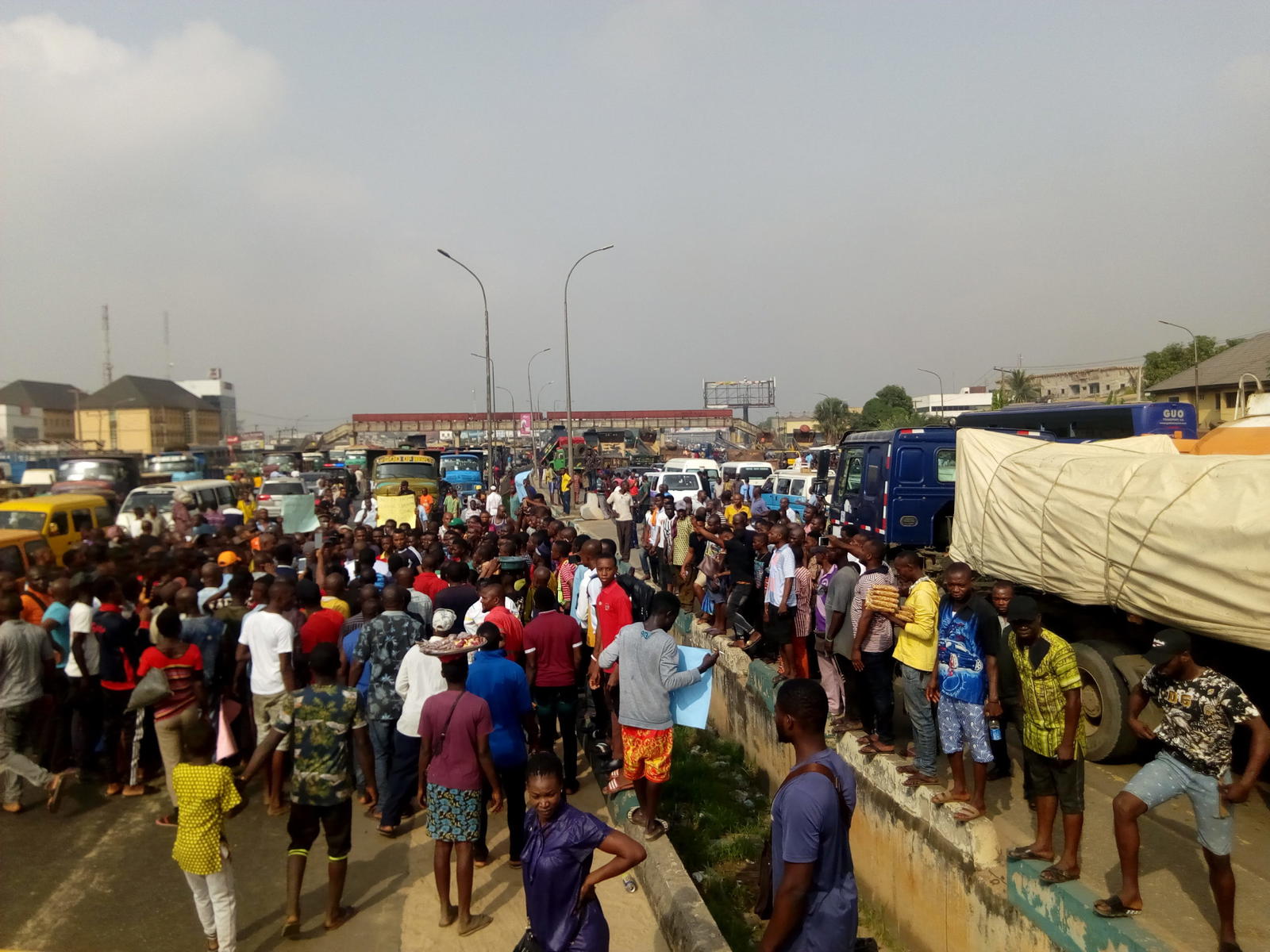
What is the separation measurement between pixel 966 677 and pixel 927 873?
4.78 feet

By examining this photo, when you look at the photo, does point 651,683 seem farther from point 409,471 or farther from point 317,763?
point 409,471

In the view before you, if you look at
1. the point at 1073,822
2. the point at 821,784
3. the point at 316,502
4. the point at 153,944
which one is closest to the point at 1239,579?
the point at 1073,822

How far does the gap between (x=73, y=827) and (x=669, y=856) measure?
445cm

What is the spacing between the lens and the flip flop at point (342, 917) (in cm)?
519

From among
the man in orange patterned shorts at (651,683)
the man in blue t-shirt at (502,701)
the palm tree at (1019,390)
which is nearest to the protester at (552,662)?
the man in orange patterned shorts at (651,683)

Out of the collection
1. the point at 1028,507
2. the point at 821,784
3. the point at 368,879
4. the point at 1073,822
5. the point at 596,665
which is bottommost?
the point at 368,879

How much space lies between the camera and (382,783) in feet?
21.3

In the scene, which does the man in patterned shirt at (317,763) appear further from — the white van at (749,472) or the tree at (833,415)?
the tree at (833,415)

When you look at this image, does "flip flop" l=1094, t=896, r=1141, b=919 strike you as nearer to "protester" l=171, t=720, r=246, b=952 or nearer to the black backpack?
"protester" l=171, t=720, r=246, b=952

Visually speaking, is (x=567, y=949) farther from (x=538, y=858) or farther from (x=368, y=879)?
(x=368, y=879)

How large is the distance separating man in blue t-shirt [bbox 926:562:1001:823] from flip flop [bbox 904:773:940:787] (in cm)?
40

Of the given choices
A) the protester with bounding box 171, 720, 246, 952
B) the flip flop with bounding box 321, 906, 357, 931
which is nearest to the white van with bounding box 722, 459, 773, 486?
the flip flop with bounding box 321, 906, 357, 931

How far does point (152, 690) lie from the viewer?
576cm

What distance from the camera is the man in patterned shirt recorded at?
16.0 ft
